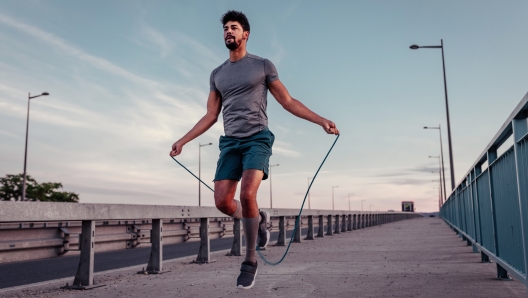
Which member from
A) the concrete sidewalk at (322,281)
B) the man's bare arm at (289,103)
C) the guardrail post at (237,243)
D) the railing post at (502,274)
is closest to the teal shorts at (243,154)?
the man's bare arm at (289,103)

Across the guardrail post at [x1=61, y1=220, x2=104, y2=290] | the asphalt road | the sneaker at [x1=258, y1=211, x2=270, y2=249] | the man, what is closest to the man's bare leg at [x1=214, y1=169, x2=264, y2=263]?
the man

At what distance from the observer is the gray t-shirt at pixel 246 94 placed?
4.83 meters

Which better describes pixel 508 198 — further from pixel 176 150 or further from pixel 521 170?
pixel 176 150

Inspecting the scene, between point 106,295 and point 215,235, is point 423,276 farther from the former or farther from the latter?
point 215,235

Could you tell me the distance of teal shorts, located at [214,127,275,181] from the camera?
15.4 feet

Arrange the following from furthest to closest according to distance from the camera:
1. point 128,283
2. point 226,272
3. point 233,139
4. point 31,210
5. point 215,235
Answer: point 215,235 < point 226,272 < point 128,283 < point 31,210 < point 233,139

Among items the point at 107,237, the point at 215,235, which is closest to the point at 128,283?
the point at 107,237

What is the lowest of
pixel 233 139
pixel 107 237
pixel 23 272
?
pixel 23 272

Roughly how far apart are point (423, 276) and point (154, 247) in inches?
146

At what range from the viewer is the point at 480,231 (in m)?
8.80

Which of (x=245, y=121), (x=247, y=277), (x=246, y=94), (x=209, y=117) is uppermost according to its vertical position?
(x=246, y=94)

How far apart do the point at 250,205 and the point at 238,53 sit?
1.41 metres

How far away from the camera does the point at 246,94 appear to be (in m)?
4.86

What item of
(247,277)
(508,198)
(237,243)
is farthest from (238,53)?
(237,243)
